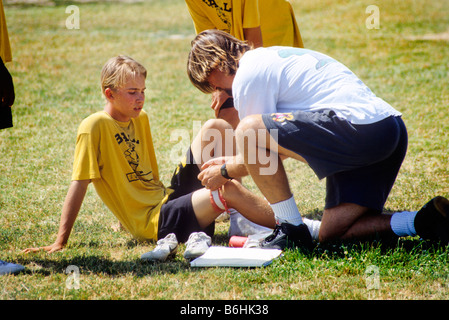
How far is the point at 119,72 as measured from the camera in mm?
3713

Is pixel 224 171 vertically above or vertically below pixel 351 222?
above

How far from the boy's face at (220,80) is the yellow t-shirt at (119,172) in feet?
2.41

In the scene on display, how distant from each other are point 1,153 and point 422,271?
4703 mm

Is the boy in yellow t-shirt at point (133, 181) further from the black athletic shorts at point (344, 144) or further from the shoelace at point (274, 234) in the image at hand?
the black athletic shorts at point (344, 144)

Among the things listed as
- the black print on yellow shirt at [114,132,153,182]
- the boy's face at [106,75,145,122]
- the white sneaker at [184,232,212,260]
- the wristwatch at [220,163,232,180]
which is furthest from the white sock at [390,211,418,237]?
the boy's face at [106,75,145,122]

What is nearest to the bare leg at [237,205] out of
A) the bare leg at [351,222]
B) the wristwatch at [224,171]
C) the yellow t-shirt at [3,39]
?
the wristwatch at [224,171]

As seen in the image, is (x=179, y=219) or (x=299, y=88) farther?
(x=179, y=219)

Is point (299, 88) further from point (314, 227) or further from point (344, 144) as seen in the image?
point (314, 227)

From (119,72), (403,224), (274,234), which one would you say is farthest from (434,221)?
(119,72)

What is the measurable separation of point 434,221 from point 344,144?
0.67 m

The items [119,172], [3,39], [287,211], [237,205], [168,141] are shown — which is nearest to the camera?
[287,211]

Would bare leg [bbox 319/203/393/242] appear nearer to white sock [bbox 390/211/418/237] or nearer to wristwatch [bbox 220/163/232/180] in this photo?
white sock [bbox 390/211/418/237]

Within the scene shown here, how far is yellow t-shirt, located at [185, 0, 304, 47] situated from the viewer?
4.36 m

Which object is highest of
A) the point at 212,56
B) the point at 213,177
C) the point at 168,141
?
the point at 212,56
